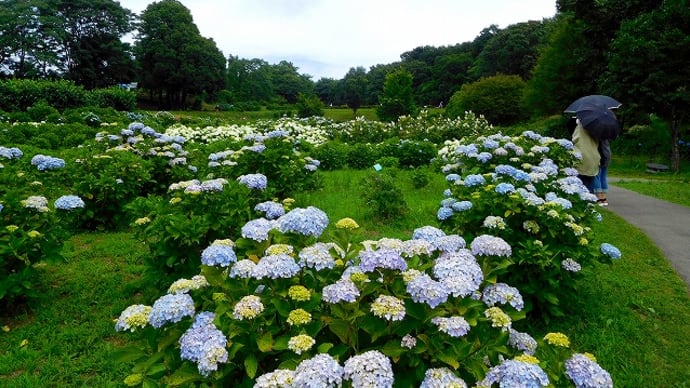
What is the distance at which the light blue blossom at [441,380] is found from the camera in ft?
4.67

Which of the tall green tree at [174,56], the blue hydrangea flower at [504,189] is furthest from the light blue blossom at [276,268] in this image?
the tall green tree at [174,56]

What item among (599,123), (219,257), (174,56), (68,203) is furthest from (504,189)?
(174,56)

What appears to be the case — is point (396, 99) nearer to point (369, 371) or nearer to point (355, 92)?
point (355, 92)

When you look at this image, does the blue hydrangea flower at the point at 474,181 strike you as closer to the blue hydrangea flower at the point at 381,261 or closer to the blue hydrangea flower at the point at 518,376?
the blue hydrangea flower at the point at 381,261

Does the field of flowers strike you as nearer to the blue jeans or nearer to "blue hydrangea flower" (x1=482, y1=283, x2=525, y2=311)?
"blue hydrangea flower" (x1=482, y1=283, x2=525, y2=311)

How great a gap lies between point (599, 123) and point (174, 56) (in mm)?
36186

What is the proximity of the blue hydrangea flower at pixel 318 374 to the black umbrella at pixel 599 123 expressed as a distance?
6544mm

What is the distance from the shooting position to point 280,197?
6387 millimetres

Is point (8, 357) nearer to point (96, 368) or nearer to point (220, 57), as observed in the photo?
point (96, 368)

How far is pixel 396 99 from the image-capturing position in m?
31.0

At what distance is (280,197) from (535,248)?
12.7 feet

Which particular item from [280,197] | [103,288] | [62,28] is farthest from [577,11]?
[62,28]

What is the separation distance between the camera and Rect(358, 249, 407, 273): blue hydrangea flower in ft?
5.62

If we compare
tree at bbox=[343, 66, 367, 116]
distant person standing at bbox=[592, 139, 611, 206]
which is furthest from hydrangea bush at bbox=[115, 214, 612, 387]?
tree at bbox=[343, 66, 367, 116]
